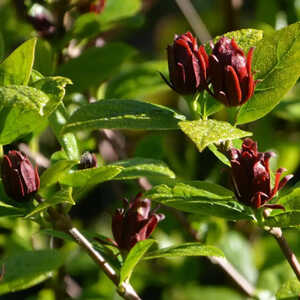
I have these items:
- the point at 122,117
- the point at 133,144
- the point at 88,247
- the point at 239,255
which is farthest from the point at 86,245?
the point at 133,144

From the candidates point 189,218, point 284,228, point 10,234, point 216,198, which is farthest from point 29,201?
point 10,234

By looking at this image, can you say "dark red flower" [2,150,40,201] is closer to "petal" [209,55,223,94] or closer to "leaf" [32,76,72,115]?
"leaf" [32,76,72,115]

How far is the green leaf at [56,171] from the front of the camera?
3.25ft

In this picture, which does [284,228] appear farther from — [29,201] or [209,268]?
[209,268]

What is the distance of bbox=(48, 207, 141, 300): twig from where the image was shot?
1.06 metres

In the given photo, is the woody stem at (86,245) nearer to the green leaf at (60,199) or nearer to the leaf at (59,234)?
the leaf at (59,234)

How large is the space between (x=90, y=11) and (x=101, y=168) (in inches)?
26.7

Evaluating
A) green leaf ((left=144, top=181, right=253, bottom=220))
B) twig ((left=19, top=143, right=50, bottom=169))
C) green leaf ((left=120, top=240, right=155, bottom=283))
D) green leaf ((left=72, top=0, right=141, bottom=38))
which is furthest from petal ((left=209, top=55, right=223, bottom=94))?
twig ((left=19, top=143, right=50, bottom=169))

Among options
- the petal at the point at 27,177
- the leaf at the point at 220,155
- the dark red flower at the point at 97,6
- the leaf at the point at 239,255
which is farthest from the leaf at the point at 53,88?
the leaf at the point at 239,255

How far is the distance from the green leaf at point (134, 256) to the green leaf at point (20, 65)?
0.30 metres

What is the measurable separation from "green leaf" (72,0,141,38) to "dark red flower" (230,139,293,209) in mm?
625

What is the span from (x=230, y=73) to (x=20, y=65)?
302 mm

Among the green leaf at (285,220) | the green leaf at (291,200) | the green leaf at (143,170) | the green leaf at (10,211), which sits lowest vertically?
the green leaf at (285,220)

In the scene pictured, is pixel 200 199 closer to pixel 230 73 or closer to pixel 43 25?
pixel 230 73
